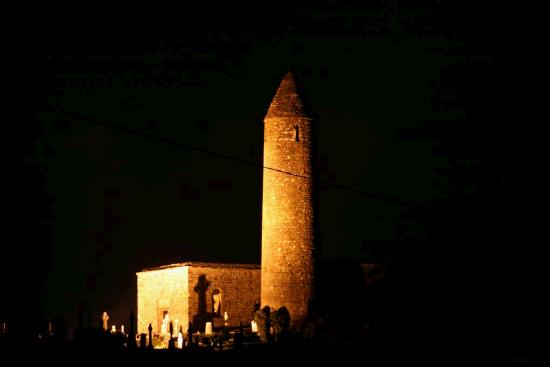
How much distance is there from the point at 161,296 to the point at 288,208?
5879mm

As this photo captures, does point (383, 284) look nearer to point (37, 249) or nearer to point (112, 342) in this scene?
point (112, 342)

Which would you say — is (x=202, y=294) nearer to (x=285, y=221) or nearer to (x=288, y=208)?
(x=285, y=221)

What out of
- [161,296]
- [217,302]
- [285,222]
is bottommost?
[217,302]

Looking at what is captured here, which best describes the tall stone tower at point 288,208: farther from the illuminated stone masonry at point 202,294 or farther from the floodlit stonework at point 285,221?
the illuminated stone masonry at point 202,294

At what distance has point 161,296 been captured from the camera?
4531 centimetres

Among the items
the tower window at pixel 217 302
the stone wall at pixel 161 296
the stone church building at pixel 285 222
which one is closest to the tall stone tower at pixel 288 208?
the stone church building at pixel 285 222

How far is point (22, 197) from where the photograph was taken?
189 ft

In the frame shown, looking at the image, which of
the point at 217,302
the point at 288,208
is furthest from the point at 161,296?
the point at 288,208

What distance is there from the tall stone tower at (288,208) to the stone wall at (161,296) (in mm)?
2775

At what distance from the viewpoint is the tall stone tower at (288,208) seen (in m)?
42.4

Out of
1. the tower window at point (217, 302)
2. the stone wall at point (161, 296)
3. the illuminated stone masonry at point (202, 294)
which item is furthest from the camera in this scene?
the tower window at point (217, 302)

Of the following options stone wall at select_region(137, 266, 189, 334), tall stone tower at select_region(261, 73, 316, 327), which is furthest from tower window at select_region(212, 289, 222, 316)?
tall stone tower at select_region(261, 73, 316, 327)

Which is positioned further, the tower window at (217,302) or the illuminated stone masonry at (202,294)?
the tower window at (217,302)

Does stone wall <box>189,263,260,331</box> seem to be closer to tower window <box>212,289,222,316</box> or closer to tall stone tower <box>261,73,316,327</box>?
tower window <box>212,289,222,316</box>
